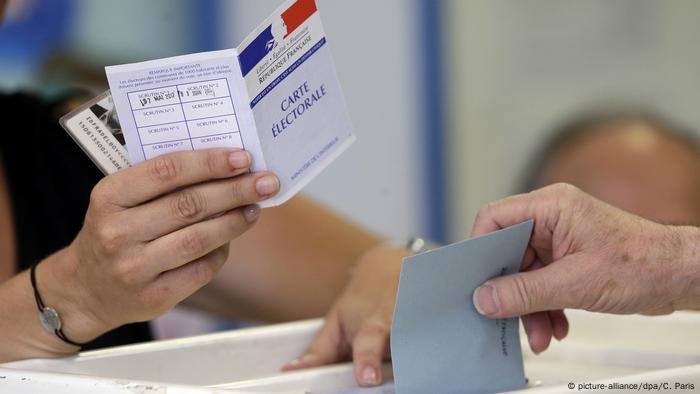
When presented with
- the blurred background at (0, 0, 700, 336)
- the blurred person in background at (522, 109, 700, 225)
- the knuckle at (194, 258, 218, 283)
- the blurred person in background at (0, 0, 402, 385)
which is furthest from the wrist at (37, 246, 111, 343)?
the blurred person in background at (522, 109, 700, 225)

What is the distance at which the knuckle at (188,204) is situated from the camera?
0.67m

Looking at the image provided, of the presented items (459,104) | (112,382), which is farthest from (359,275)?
(459,104)

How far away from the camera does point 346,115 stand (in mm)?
734

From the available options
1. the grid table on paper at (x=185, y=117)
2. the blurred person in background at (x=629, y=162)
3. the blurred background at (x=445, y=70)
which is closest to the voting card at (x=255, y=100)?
the grid table on paper at (x=185, y=117)

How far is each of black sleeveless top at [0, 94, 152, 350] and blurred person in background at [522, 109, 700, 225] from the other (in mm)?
1237

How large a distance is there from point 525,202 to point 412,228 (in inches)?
56.4

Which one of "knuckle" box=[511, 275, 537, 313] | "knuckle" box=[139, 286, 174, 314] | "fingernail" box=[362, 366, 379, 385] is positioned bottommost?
"fingernail" box=[362, 366, 379, 385]

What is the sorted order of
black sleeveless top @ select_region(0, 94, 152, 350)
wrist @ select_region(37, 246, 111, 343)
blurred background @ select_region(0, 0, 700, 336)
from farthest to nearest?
1. blurred background @ select_region(0, 0, 700, 336)
2. black sleeveless top @ select_region(0, 94, 152, 350)
3. wrist @ select_region(37, 246, 111, 343)

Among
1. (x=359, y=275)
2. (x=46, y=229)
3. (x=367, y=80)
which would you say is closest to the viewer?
(x=359, y=275)

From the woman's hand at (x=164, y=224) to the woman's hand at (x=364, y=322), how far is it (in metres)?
0.20

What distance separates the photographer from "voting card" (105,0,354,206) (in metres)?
0.64

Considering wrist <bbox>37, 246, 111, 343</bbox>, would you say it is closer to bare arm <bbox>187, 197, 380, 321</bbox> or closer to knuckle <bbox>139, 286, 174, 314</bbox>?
knuckle <bbox>139, 286, 174, 314</bbox>

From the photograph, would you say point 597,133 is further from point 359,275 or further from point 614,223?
point 614,223

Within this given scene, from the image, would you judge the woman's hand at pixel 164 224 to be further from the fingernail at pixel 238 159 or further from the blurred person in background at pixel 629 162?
the blurred person in background at pixel 629 162
